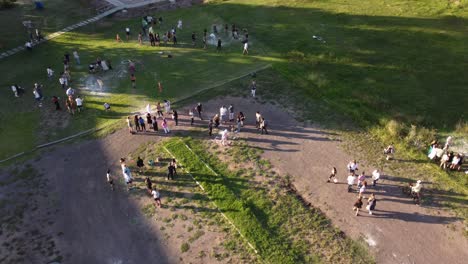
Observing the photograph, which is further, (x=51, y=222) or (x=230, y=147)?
(x=230, y=147)

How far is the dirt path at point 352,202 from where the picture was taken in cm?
2270

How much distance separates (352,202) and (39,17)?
47787 millimetres

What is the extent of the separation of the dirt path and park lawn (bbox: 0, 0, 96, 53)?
3211 cm

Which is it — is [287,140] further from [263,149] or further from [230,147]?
[230,147]

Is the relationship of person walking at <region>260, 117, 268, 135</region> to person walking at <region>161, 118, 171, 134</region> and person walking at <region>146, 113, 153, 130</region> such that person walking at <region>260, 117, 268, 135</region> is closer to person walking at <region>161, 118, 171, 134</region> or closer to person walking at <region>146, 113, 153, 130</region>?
person walking at <region>161, 118, 171, 134</region>

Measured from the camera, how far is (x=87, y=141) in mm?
31984

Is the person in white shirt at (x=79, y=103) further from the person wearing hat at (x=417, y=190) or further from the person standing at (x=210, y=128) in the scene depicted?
the person wearing hat at (x=417, y=190)

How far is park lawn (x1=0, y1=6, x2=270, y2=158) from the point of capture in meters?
34.7

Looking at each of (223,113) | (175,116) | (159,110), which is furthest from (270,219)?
(159,110)

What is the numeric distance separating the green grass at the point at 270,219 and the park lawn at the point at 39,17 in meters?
32.4

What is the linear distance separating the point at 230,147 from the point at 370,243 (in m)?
12.3

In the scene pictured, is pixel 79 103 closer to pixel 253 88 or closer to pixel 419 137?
pixel 253 88

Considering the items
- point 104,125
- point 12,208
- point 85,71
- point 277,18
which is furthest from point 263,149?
point 277,18

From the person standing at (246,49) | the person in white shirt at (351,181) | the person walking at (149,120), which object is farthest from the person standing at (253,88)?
the person in white shirt at (351,181)
